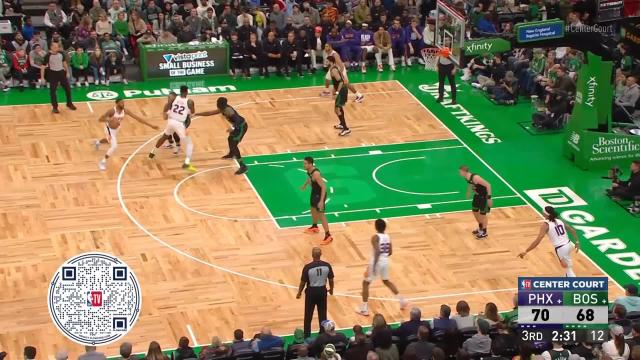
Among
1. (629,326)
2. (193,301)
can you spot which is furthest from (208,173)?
(629,326)

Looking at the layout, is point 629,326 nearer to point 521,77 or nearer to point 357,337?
point 357,337

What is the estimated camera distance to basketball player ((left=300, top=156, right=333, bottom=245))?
2312 cm

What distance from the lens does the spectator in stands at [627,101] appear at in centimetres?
2981

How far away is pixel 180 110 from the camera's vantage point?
27.0 meters

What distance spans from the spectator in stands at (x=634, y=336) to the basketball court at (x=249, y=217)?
13.3 feet

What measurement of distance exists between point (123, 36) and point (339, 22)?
633 centimetres

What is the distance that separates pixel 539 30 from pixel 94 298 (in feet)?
50.0

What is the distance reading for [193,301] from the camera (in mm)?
21359

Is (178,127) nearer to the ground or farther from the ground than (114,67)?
farther from the ground

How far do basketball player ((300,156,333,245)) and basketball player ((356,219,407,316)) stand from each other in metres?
2.63

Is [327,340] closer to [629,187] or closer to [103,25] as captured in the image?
[629,187]

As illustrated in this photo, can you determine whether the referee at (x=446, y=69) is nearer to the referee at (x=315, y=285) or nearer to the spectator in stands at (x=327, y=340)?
the referee at (x=315, y=285)

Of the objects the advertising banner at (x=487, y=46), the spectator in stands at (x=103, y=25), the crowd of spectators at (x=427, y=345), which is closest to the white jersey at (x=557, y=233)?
the crowd of spectators at (x=427, y=345)

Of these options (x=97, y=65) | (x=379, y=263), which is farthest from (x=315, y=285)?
(x=97, y=65)
